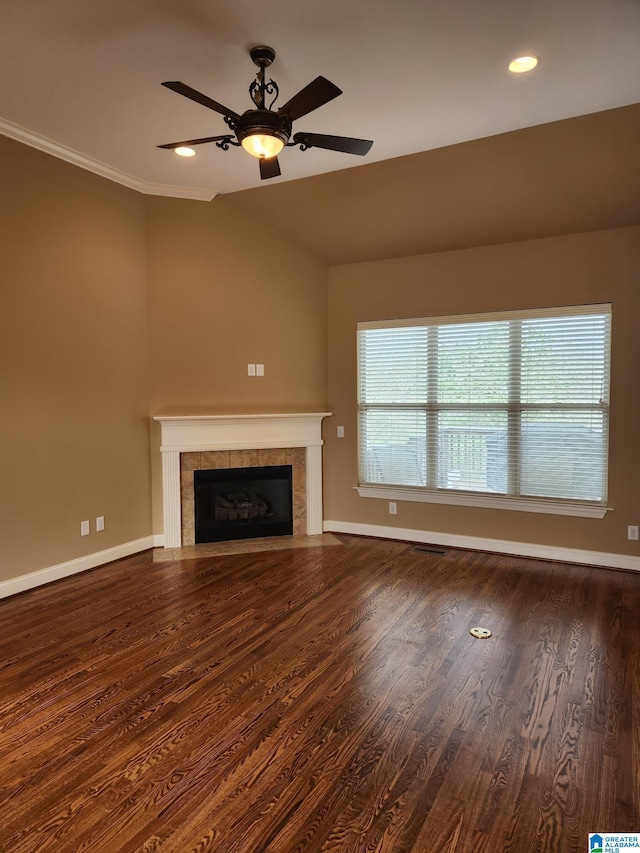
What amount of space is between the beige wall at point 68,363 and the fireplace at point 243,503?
21.5 inches

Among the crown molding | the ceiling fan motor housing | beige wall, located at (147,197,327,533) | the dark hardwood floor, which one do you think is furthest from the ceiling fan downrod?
the dark hardwood floor

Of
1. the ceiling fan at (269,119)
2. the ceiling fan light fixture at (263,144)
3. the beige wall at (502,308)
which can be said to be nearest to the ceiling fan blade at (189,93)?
the ceiling fan at (269,119)

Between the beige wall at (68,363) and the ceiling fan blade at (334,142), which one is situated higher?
the ceiling fan blade at (334,142)

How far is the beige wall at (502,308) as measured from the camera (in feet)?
13.7

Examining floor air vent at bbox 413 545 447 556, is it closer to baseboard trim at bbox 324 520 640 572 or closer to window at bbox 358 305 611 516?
baseboard trim at bbox 324 520 640 572

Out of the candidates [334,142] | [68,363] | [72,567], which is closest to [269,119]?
[334,142]

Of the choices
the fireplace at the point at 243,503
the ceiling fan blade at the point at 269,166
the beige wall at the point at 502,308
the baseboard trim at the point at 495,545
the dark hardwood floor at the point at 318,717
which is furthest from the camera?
the fireplace at the point at 243,503

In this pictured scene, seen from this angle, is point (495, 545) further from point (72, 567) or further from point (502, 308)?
point (72, 567)

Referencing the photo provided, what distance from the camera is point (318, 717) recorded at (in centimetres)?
231

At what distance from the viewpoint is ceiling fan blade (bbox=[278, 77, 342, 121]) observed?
2221 millimetres

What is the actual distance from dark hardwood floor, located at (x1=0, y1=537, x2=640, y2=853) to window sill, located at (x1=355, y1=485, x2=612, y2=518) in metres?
0.64

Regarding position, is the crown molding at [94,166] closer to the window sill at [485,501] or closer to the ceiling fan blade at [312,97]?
the ceiling fan blade at [312,97]

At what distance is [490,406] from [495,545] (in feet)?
4.22

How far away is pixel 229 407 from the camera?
5008 mm
